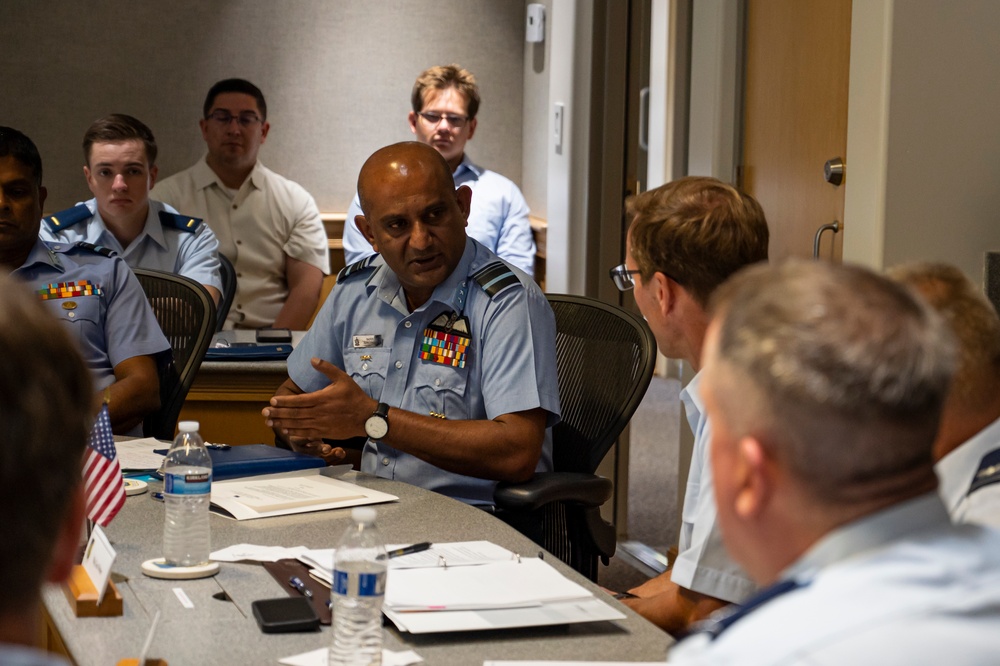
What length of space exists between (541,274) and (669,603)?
146 inches

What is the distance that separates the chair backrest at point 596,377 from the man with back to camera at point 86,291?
976 millimetres

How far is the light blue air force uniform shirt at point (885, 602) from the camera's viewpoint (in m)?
0.72

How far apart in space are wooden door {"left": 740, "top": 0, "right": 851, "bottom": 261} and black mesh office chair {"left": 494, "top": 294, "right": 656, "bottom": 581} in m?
0.65

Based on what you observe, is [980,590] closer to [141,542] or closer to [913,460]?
[913,460]

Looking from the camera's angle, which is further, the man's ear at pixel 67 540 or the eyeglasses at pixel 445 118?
the eyeglasses at pixel 445 118

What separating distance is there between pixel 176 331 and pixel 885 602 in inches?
97.5

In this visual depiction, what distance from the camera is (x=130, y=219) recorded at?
13.6ft

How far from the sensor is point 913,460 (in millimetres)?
783

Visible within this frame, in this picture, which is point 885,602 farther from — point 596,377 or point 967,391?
point 596,377

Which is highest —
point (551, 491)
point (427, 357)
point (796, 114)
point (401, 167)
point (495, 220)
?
point (796, 114)

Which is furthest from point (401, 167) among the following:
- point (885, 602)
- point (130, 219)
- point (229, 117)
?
point (229, 117)

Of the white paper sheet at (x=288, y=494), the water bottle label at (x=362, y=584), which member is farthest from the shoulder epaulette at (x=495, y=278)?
the water bottle label at (x=362, y=584)

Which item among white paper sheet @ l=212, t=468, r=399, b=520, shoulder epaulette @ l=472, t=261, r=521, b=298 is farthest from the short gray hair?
shoulder epaulette @ l=472, t=261, r=521, b=298

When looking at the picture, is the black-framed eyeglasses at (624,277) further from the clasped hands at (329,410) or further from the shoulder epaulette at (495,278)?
the clasped hands at (329,410)
